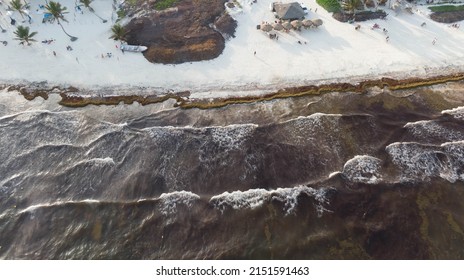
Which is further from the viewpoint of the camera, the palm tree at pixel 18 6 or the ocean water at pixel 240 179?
the palm tree at pixel 18 6

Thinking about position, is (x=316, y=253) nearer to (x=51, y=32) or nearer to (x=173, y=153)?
(x=173, y=153)

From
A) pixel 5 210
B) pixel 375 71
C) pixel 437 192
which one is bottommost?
pixel 5 210

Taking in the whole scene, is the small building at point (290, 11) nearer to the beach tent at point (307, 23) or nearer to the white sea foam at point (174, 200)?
the beach tent at point (307, 23)

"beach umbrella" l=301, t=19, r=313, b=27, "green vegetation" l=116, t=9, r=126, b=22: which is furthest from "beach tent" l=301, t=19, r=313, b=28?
"green vegetation" l=116, t=9, r=126, b=22

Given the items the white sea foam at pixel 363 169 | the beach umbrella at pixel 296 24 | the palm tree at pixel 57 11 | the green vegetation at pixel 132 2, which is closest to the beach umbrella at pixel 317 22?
the beach umbrella at pixel 296 24

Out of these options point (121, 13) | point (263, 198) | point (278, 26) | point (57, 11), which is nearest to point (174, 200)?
point (263, 198)

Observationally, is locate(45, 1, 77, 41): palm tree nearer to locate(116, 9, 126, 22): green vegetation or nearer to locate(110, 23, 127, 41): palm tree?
locate(110, 23, 127, 41): palm tree

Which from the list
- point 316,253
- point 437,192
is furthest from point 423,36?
point 316,253
